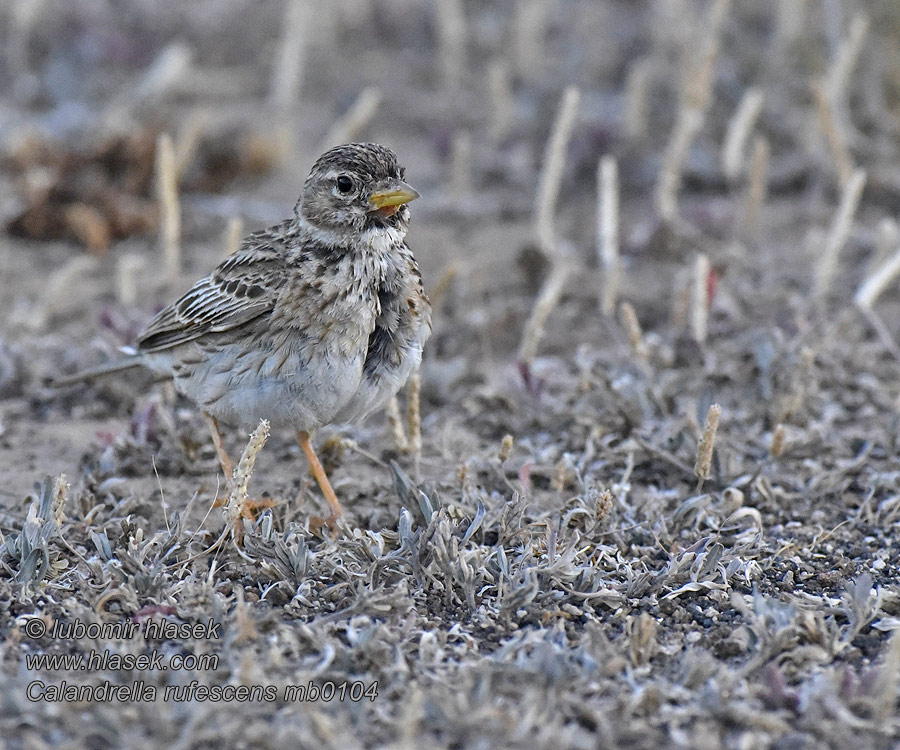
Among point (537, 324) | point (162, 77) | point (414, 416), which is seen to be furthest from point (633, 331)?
point (162, 77)

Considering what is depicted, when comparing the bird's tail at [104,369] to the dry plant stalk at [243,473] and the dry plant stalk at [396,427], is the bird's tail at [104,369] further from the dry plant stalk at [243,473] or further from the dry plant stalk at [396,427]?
the dry plant stalk at [243,473]

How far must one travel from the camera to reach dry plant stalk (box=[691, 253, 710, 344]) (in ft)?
20.5

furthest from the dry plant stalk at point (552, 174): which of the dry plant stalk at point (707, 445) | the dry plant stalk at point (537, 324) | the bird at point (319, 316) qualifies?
the dry plant stalk at point (707, 445)

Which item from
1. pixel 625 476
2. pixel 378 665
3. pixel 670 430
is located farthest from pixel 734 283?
pixel 378 665

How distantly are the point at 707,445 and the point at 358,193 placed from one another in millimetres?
1781

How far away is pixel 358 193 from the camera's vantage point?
16.8 ft

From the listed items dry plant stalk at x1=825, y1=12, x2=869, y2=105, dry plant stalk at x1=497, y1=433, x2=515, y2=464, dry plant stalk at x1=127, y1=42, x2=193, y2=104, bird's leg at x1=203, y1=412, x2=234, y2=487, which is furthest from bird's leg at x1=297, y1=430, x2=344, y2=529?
dry plant stalk at x1=127, y1=42, x2=193, y2=104

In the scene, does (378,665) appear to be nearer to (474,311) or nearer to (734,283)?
(474,311)

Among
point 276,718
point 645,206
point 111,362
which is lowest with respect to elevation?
point 276,718

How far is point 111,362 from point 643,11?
745 cm

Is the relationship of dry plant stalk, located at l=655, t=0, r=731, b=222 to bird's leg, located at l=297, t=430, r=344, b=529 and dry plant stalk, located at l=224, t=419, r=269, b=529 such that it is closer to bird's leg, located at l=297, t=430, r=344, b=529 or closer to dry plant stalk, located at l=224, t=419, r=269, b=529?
bird's leg, located at l=297, t=430, r=344, b=529

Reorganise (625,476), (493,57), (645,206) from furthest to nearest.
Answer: (493,57) → (645,206) → (625,476)

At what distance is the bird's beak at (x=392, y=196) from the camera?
16.5 feet

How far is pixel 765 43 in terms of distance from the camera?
33.1 feet
